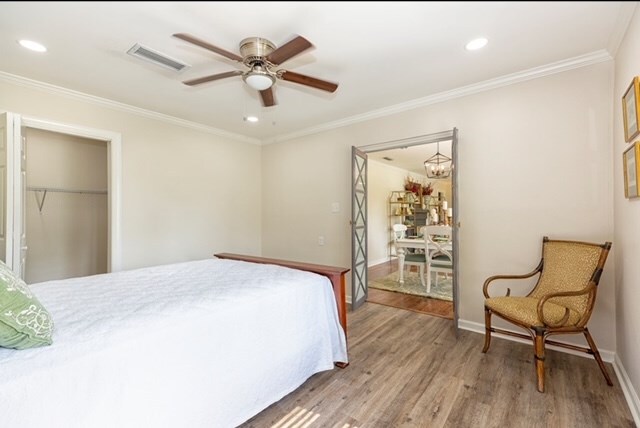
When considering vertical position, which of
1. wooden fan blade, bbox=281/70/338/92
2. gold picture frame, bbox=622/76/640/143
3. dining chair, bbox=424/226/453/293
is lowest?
dining chair, bbox=424/226/453/293

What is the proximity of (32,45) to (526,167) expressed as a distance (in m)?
3.97

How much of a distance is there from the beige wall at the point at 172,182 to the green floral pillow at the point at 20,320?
241 cm

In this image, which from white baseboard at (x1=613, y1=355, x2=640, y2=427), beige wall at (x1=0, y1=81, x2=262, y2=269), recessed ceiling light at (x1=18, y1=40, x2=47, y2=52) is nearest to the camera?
white baseboard at (x1=613, y1=355, x2=640, y2=427)

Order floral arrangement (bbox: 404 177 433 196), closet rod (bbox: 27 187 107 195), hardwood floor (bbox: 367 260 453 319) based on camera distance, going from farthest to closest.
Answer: floral arrangement (bbox: 404 177 433 196) < closet rod (bbox: 27 187 107 195) < hardwood floor (bbox: 367 260 453 319)

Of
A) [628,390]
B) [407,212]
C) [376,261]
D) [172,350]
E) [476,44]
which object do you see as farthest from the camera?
[407,212]

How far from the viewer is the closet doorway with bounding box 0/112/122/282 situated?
2391mm

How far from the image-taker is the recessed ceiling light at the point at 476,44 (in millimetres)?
2004

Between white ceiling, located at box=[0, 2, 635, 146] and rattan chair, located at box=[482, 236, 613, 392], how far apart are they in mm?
1511

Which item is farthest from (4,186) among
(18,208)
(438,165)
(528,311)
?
(438,165)

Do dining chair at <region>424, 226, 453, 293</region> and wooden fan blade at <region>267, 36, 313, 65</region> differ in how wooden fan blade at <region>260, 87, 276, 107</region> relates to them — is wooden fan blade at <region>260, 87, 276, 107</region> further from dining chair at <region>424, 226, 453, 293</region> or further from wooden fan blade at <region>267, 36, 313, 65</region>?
dining chair at <region>424, 226, 453, 293</region>

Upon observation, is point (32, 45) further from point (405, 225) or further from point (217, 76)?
point (405, 225)

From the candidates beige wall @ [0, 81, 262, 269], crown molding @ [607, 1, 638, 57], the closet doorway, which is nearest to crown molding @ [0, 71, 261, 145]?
beige wall @ [0, 81, 262, 269]

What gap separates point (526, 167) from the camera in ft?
8.42

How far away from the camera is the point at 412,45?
205 centimetres
